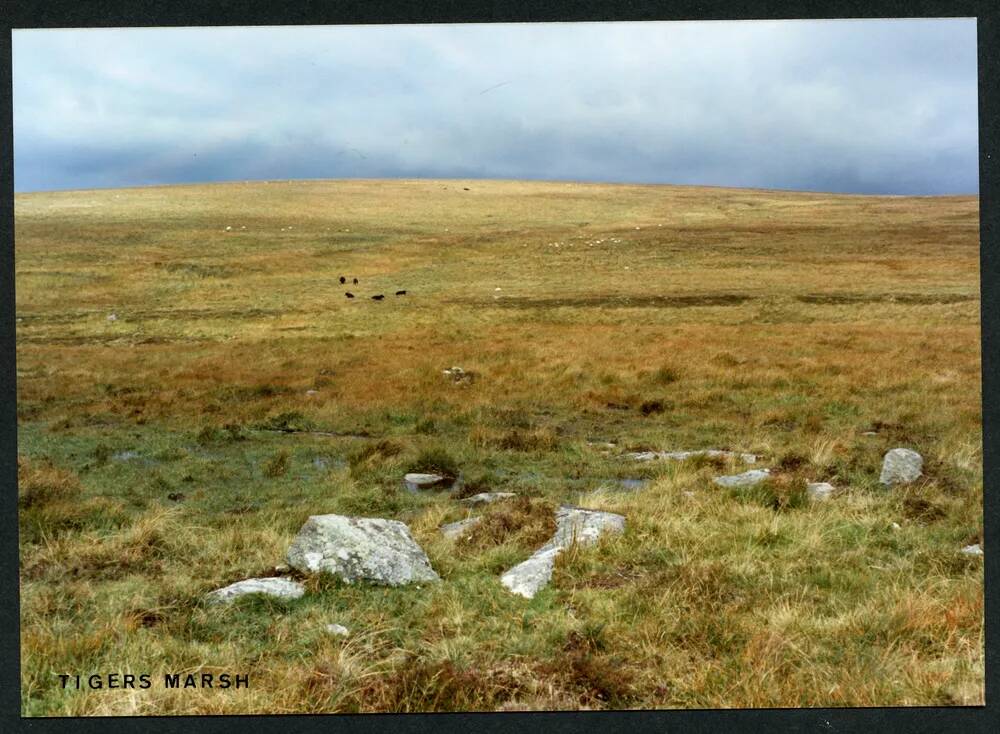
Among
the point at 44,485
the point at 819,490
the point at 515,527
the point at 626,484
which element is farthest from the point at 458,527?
the point at 44,485

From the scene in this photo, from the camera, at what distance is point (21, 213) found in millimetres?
20609

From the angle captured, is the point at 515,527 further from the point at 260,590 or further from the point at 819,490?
the point at 819,490

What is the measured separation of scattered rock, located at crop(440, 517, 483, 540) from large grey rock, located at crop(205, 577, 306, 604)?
1747 mm

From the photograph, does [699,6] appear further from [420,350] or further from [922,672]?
[420,350]

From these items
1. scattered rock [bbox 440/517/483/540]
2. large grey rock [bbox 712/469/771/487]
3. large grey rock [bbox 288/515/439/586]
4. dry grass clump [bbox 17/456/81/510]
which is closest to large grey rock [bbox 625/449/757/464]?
large grey rock [bbox 712/469/771/487]

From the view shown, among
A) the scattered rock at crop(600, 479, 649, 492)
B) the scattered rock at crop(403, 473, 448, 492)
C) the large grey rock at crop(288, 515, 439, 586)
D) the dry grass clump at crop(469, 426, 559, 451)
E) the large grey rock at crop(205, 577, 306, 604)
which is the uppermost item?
the large grey rock at crop(288, 515, 439, 586)

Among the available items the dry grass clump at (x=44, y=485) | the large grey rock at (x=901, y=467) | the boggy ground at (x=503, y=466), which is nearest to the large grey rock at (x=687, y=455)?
the boggy ground at (x=503, y=466)

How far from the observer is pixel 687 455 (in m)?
10.1

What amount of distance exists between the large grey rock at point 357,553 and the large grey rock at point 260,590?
0.20 metres

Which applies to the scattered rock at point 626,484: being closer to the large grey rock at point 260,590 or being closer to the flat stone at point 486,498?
the flat stone at point 486,498

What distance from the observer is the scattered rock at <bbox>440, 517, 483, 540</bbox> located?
690cm

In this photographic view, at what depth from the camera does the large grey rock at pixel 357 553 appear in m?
5.65

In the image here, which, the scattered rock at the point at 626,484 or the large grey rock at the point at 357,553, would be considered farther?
the scattered rock at the point at 626,484

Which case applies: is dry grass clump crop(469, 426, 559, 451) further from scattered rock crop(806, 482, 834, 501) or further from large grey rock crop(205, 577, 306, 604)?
large grey rock crop(205, 577, 306, 604)
